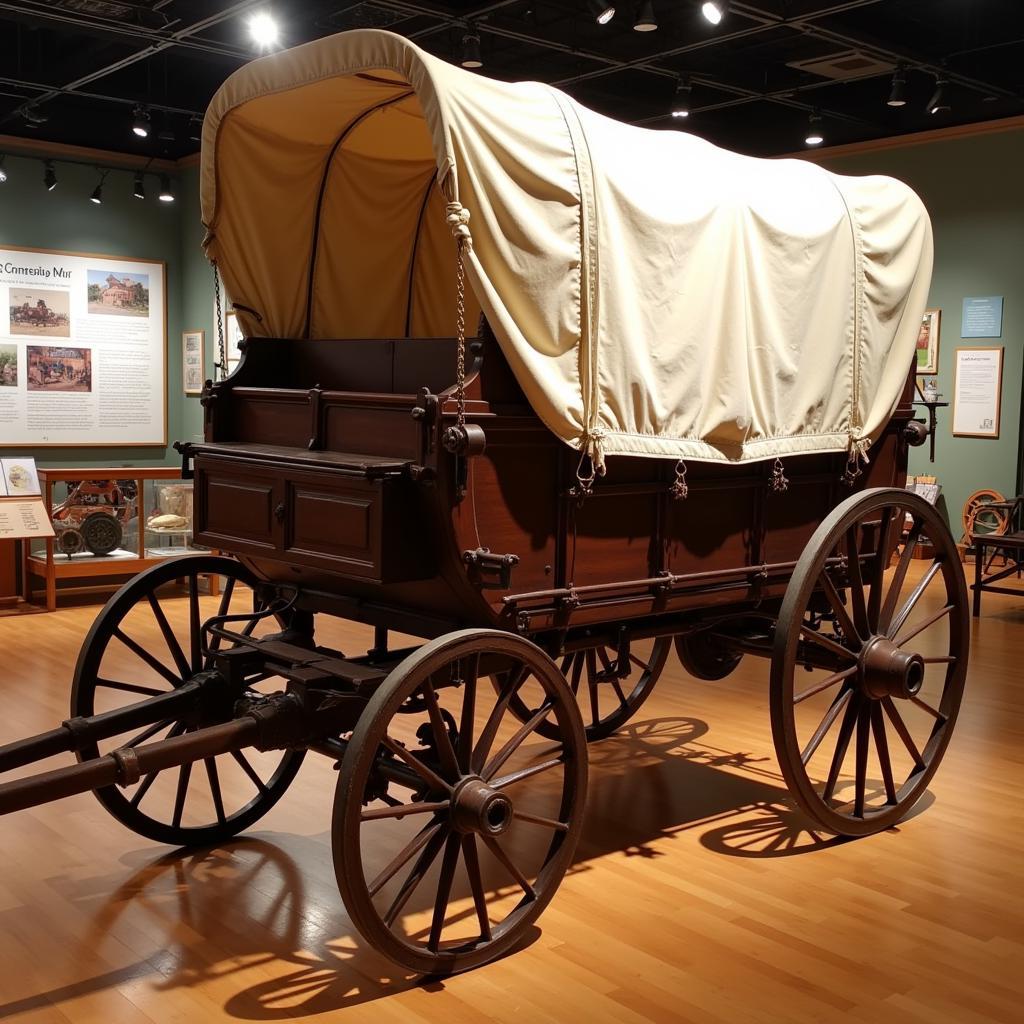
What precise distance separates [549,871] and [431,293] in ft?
6.74

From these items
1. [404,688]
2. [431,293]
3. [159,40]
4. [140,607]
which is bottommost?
[140,607]

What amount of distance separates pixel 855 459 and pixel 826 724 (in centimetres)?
98

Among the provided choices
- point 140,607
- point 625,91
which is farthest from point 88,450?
point 625,91

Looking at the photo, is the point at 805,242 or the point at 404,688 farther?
the point at 805,242

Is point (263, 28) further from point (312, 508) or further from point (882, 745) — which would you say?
point (882, 745)

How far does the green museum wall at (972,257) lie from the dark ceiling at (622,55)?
0.28 meters

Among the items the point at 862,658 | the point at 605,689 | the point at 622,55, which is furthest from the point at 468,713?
the point at 622,55

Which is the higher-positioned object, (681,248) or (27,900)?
(681,248)

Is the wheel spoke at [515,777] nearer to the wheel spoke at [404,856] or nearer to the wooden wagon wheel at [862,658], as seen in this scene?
the wheel spoke at [404,856]

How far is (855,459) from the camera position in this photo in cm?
418

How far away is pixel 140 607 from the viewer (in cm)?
812

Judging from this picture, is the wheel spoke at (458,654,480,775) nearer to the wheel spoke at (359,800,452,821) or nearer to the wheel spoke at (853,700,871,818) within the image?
the wheel spoke at (359,800,452,821)

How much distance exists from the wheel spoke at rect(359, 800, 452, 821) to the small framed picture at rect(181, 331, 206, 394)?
10262 millimetres

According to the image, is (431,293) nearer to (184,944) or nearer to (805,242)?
(805,242)
